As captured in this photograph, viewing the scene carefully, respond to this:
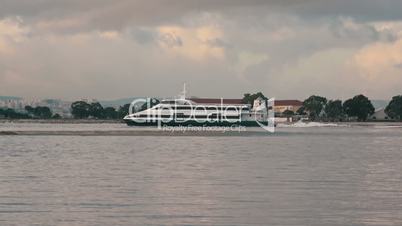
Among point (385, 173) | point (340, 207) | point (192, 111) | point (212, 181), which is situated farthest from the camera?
point (192, 111)

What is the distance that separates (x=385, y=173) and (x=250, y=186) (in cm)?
1076

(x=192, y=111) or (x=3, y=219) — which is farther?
(x=192, y=111)

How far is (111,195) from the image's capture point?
3102 cm

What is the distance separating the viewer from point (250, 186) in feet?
115

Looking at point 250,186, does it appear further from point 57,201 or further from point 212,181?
point 57,201

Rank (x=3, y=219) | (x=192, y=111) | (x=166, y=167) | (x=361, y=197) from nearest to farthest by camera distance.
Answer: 1. (x=3, y=219)
2. (x=361, y=197)
3. (x=166, y=167)
4. (x=192, y=111)

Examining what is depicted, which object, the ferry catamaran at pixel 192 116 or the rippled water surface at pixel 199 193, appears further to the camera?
the ferry catamaran at pixel 192 116

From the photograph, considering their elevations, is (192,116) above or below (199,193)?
above

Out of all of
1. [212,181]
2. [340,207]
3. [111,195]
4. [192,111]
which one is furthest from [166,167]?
[192,111]

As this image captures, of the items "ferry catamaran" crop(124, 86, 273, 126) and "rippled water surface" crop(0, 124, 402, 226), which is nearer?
"rippled water surface" crop(0, 124, 402, 226)

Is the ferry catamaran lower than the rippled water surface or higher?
higher

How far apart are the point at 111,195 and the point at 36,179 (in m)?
7.74

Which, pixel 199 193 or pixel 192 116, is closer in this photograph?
pixel 199 193

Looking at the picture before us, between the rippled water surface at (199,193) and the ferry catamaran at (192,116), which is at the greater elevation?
the ferry catamaran at (192,116)
